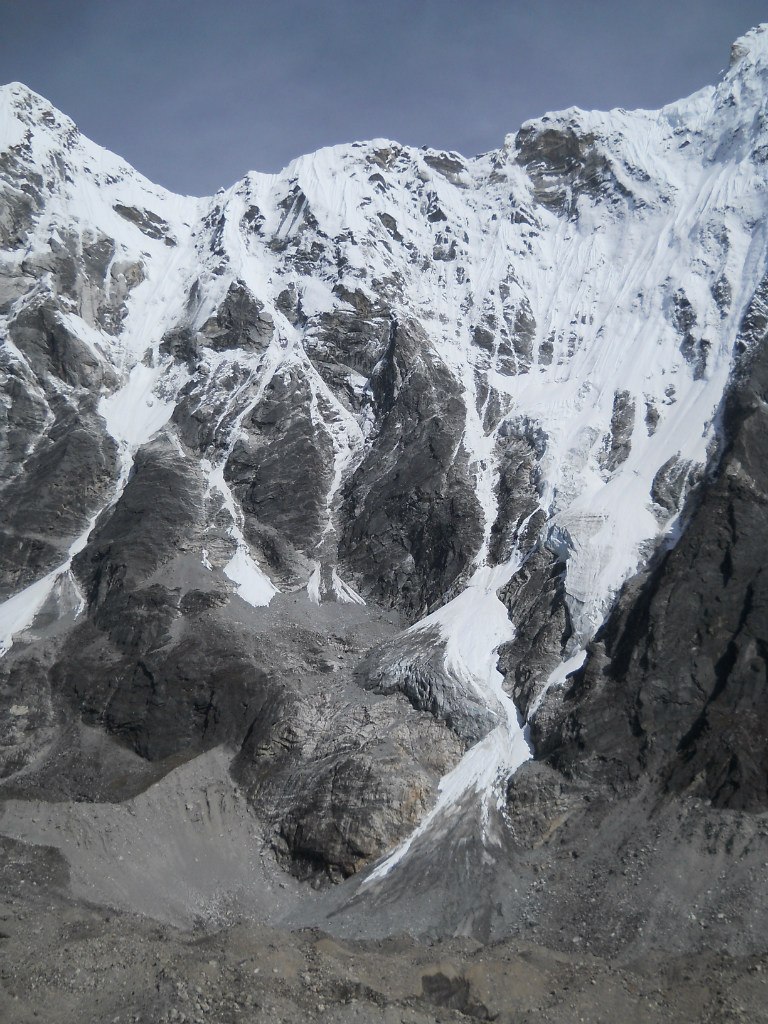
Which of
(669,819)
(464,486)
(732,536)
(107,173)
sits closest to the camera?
(669,819)

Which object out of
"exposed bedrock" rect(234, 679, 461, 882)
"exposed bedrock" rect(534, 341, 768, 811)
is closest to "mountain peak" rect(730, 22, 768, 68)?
"exposed bedrock" rect(534, 341, 768, 811)

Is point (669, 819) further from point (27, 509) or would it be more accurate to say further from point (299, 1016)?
point (27, 509)

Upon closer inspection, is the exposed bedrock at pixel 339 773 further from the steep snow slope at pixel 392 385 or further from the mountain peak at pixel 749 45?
the mountain peak at pixel 749 45

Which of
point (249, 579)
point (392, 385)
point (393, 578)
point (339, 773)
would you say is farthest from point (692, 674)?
point (392, 385)

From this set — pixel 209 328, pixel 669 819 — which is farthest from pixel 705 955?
pixel 209 328

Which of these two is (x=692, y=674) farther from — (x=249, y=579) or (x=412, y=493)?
(x=249, y=579)

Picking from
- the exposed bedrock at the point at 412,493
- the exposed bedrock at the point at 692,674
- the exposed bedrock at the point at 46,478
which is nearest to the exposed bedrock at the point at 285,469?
the exposed bedrock at the point at 412,493
